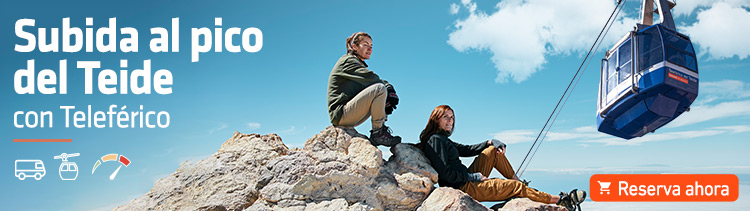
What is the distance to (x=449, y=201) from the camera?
548 centimetres

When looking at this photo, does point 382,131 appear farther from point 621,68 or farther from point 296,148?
point 621,68

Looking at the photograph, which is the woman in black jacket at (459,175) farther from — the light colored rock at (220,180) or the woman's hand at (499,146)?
the light colored rock at (220,180)

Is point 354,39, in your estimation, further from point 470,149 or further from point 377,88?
point 470,149

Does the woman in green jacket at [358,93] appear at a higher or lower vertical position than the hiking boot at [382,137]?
higher

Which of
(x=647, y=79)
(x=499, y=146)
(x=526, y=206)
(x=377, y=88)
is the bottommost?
(x=526, y=206)

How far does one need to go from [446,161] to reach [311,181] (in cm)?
165

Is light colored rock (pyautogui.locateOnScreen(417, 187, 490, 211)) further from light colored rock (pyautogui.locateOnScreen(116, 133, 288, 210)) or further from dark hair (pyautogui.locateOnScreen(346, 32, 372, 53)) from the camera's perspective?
dark hair (pyautogui.locateOnScreen(346, 32, 372, 53))

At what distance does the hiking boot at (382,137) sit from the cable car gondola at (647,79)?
20.3 ft

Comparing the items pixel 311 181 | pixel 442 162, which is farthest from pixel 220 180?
pixel 442 162

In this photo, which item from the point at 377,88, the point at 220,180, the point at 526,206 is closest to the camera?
the point at 526,206

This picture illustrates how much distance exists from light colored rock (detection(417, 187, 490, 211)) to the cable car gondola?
605 cm

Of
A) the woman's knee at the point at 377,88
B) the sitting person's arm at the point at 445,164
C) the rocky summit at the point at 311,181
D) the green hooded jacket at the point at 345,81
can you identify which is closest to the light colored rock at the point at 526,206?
the rocky summit at the point at 311,181

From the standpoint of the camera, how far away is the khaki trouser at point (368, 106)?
598 cm

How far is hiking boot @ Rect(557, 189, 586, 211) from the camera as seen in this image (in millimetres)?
6148
